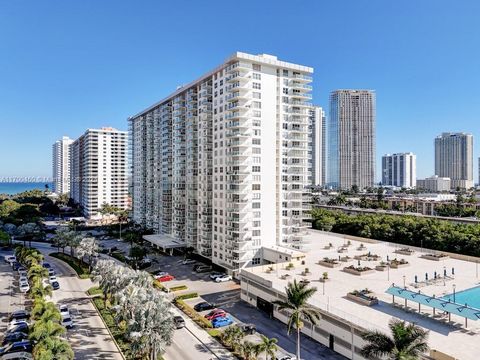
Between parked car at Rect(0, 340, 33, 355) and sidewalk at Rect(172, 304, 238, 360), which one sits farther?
sidewalk at Rect(172, 304, 238, 360)

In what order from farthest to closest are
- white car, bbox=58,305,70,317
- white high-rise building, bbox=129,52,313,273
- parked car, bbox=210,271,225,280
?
1. white high-rise building, bbox=129,52,313,273
2. parked car, bbox=210,271,225,280
3. white car, bbox=58,305,70,317

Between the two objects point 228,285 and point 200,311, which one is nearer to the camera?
point 200,311

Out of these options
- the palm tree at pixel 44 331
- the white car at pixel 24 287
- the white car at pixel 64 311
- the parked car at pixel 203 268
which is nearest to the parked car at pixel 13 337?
the white car at pixel 64 311

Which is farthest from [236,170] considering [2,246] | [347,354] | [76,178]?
[76,178]

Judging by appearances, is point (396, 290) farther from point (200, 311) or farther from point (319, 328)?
point (200, 311)

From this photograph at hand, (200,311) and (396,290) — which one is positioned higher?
(396,290)

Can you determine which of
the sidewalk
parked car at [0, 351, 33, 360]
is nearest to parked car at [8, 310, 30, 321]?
parked car at [0, 351, 33, 360]

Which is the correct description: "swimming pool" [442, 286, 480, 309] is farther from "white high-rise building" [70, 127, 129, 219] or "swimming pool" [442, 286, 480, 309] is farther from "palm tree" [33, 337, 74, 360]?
"white high-rise building" [70, 127, 129, 219]
